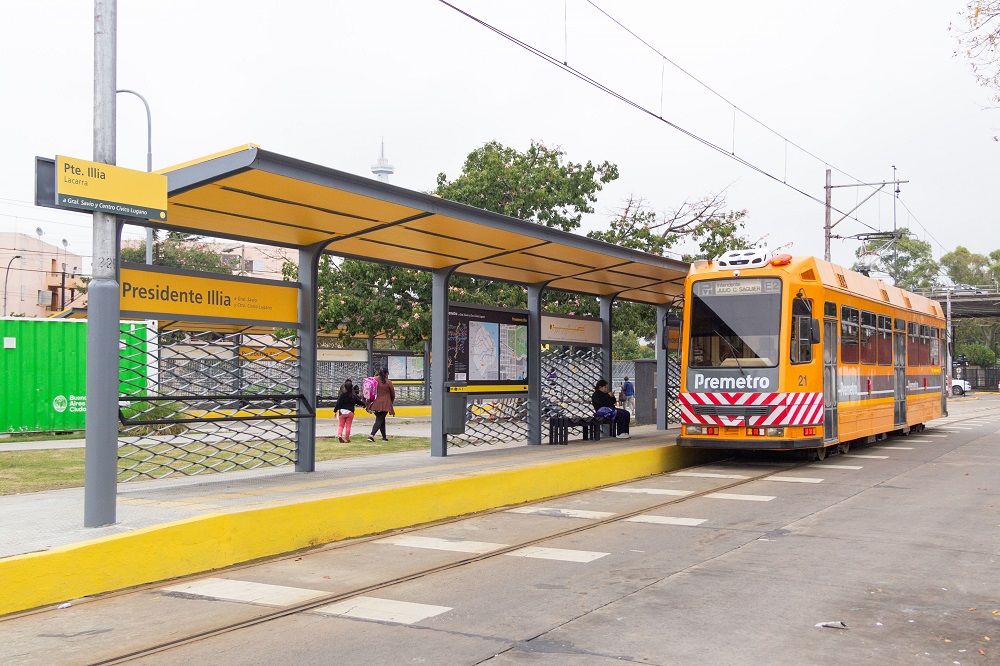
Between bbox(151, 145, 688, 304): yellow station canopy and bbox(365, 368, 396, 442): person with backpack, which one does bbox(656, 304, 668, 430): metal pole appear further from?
bbox(365, 368, 396, 442): person with backpack

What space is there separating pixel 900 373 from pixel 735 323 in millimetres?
7247

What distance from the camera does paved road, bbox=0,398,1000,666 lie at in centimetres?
546

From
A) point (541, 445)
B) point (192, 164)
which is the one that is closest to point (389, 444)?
point (541, 445)

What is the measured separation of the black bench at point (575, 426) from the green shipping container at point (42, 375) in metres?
9.45

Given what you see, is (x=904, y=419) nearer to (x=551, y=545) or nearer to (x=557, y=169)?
(x=557, y=169)

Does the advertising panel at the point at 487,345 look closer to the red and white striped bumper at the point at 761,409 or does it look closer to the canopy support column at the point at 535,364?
the canopy support column at the point at 535,364

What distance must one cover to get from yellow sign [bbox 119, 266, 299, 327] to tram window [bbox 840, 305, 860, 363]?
9.46 m

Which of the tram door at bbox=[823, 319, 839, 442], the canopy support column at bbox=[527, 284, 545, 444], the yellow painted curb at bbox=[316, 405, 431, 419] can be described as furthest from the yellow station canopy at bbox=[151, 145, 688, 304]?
the yellow painted curb at bbox=[316, 405, 431, 419]

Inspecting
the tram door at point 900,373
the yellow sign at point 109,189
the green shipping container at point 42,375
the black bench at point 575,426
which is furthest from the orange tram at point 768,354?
the green shipping container at point 42,375

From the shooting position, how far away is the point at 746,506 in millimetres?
11383

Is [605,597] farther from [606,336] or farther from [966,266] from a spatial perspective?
[966,266]

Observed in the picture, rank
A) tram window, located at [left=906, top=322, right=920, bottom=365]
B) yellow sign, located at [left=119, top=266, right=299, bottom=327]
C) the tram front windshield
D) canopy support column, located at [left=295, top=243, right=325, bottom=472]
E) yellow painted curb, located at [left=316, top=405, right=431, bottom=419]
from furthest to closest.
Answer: yellow painted curb, located at [left=316, top=405, right=431, bottom=419] → tram window, located at [left=906, top=322, right=920, bottom=365] → the tram front windshield → canopy support column, located at [left=295, top=243, right=325, bottom=472] → yellow sign, located at [left=119, top=266, right=299, bottom=327]

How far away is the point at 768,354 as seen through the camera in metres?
15.0

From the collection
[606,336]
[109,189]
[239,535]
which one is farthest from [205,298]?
[606,336]
